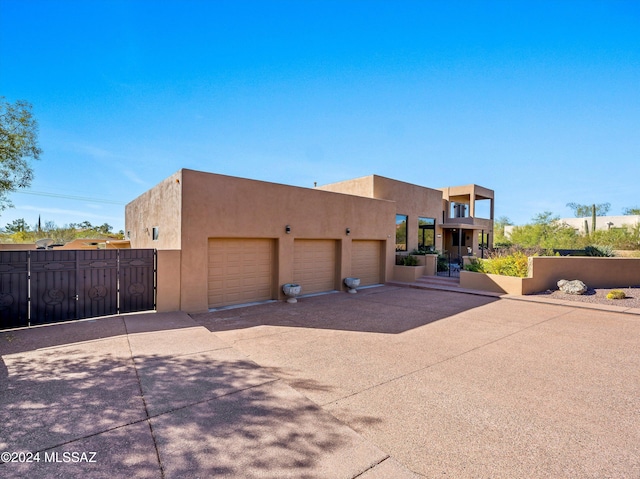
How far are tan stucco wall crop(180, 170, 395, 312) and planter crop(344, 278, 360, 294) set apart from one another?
41cm

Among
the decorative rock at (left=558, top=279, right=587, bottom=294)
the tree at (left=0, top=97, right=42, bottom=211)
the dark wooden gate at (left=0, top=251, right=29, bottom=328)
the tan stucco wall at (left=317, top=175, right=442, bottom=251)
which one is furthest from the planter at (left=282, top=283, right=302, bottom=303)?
the decorative rock at (left=558, top=279, right=587, bottom=294)

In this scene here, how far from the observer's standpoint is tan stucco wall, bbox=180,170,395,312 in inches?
325

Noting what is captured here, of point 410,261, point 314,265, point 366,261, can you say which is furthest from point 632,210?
point 314,265

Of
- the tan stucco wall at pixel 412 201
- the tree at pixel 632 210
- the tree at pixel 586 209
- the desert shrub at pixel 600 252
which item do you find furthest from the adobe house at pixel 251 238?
the tree at pixel 586 209

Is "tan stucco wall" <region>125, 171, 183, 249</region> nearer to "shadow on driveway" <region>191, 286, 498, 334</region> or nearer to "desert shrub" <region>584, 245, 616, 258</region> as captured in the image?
"shadow on driveway" <region>191, 286, 498, 334</region>

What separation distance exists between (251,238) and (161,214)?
10.3 ft

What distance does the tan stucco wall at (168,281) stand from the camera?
7863 mm

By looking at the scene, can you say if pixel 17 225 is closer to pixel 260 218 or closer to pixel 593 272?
pixel 260 218

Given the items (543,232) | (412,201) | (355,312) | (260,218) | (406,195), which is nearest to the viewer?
(355,312)

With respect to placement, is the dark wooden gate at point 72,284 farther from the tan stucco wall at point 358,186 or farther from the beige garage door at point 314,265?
the tan stucco wall at point 358,186

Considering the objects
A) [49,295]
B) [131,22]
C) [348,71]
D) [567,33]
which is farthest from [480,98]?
[49,295]

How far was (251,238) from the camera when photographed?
9703 mm

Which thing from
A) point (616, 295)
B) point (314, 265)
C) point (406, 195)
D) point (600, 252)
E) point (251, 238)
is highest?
point (406, 195)

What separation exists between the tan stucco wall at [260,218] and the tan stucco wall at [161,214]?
1.47ft
